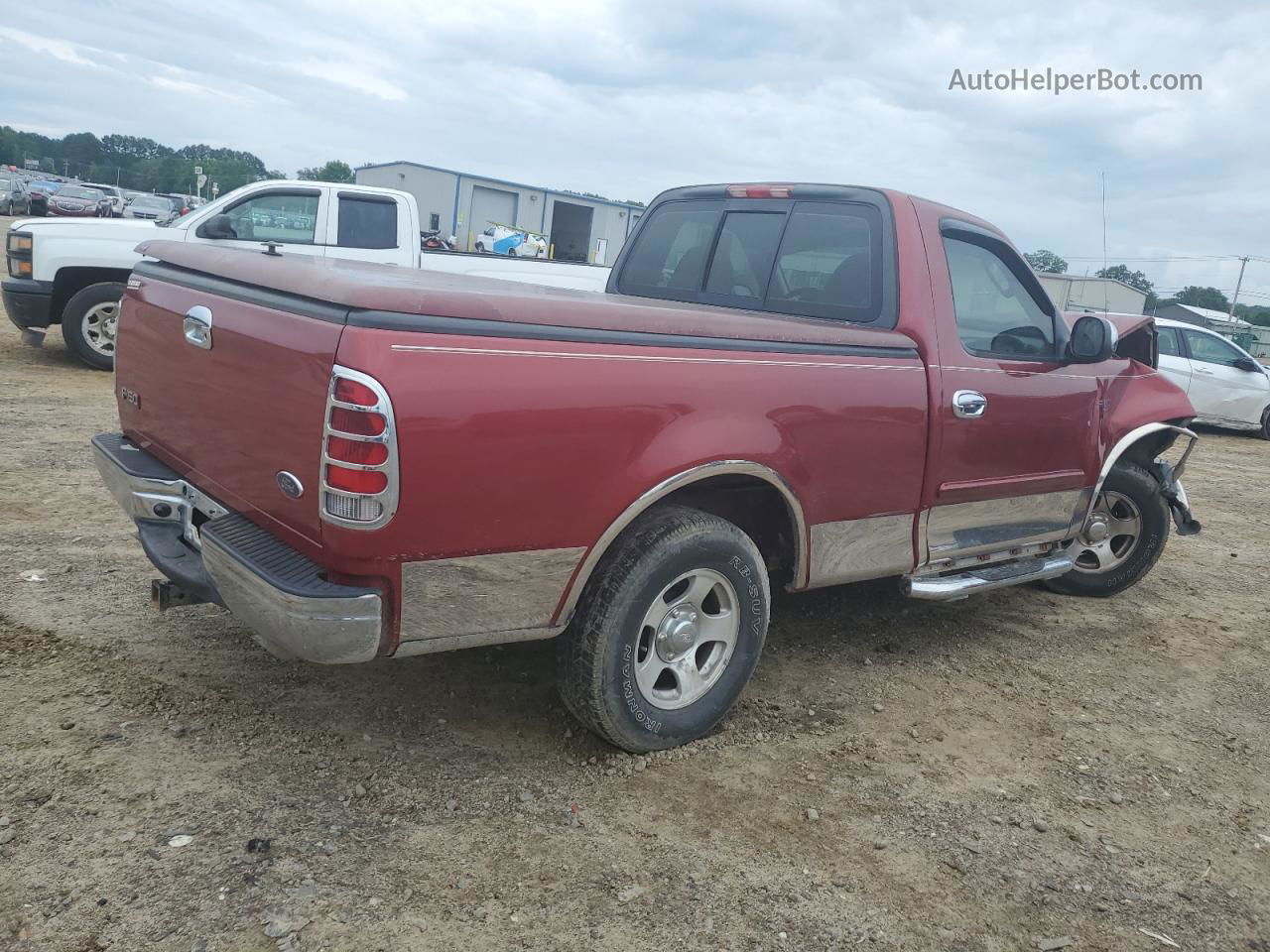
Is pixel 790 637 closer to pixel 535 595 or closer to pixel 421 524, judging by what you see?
pixel 535 595

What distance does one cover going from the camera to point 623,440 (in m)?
2.86

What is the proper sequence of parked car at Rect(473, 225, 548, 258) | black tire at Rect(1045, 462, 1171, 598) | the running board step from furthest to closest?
parked car at Rect(473, 225, 548, 258), black tire at Rect(1045, 462, 1171, 598), the running board step

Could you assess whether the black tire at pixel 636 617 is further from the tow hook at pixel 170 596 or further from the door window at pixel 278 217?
the door window at pixel 278 217

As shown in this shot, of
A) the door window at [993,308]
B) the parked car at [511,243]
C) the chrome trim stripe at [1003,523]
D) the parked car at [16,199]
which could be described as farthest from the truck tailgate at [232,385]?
the parked car at [16,199]

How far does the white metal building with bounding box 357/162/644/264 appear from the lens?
3192 centimetres

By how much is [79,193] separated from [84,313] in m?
33.3

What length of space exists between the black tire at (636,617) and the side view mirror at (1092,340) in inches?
81.3

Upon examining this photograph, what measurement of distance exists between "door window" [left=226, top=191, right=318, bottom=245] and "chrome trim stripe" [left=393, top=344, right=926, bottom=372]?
23.1ft

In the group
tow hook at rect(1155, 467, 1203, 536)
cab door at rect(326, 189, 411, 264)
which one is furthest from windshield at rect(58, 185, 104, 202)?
tow hook at rect(1155, 467, 1203, 536)

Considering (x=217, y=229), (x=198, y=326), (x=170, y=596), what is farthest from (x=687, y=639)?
(x=217, y=229)

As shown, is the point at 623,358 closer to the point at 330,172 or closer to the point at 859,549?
the point at 859,549

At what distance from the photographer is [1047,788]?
3385 millimetres

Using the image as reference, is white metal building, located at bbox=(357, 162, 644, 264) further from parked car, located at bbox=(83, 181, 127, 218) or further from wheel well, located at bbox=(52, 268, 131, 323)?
wheel well, located at bbox=(52, 268, 131, 323)

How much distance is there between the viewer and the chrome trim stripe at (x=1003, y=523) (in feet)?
13.3
